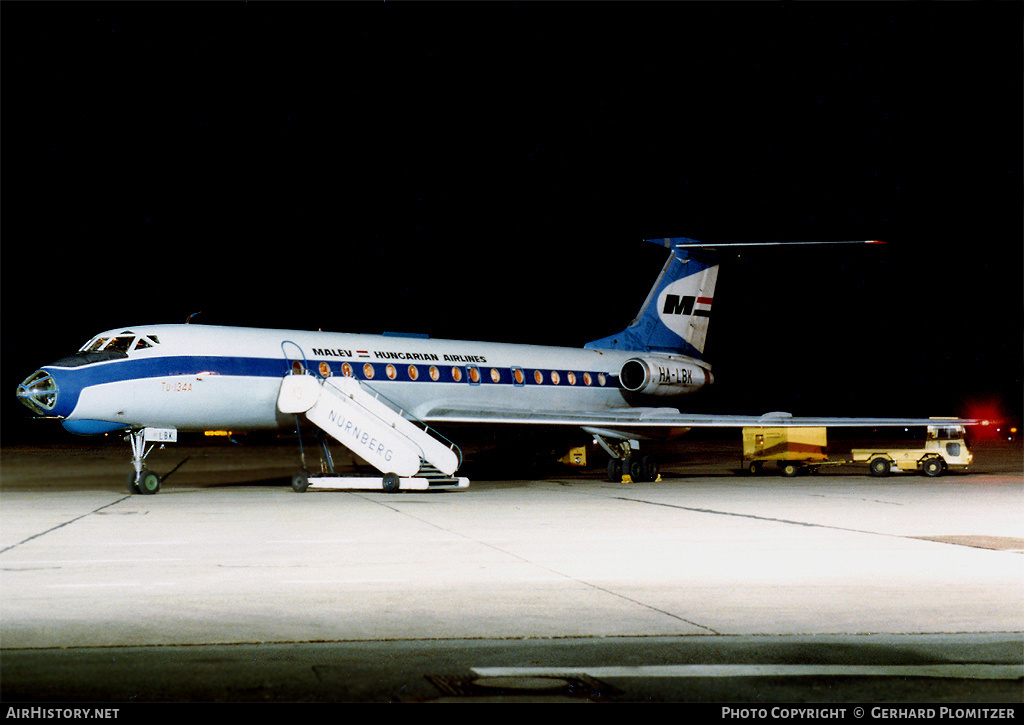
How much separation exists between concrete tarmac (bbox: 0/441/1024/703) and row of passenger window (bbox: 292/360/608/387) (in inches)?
273

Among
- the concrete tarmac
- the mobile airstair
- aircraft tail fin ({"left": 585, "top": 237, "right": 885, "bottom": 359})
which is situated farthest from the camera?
aircraft tail fin ({"left": 585, "top": 237, "right": 885, "bottom": 359})

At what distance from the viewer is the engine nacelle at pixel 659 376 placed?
2931 centimetres

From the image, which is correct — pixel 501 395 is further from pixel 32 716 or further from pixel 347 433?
pixel 32 716

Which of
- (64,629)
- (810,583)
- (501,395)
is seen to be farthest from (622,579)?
(501,395)

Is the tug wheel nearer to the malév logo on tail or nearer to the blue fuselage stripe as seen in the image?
the malév logo on tail

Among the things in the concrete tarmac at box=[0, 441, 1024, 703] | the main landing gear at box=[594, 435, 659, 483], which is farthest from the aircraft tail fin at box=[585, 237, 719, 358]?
the concrete tarmac at box=[0, 441, 1024, 703]

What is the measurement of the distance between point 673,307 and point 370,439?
48.5ft

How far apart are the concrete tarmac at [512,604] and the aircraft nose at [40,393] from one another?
2777 mm

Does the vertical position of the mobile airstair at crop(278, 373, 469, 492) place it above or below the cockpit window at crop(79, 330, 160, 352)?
below

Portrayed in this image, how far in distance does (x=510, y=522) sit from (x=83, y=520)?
6.00 meters

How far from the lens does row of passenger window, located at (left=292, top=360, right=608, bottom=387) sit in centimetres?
2286

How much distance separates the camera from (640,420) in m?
24.7

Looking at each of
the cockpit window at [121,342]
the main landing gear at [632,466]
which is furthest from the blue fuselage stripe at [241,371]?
the main landing gear at [632,466]

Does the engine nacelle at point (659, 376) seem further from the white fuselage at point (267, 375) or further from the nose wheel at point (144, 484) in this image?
the nose wheel at point (144, 484)
